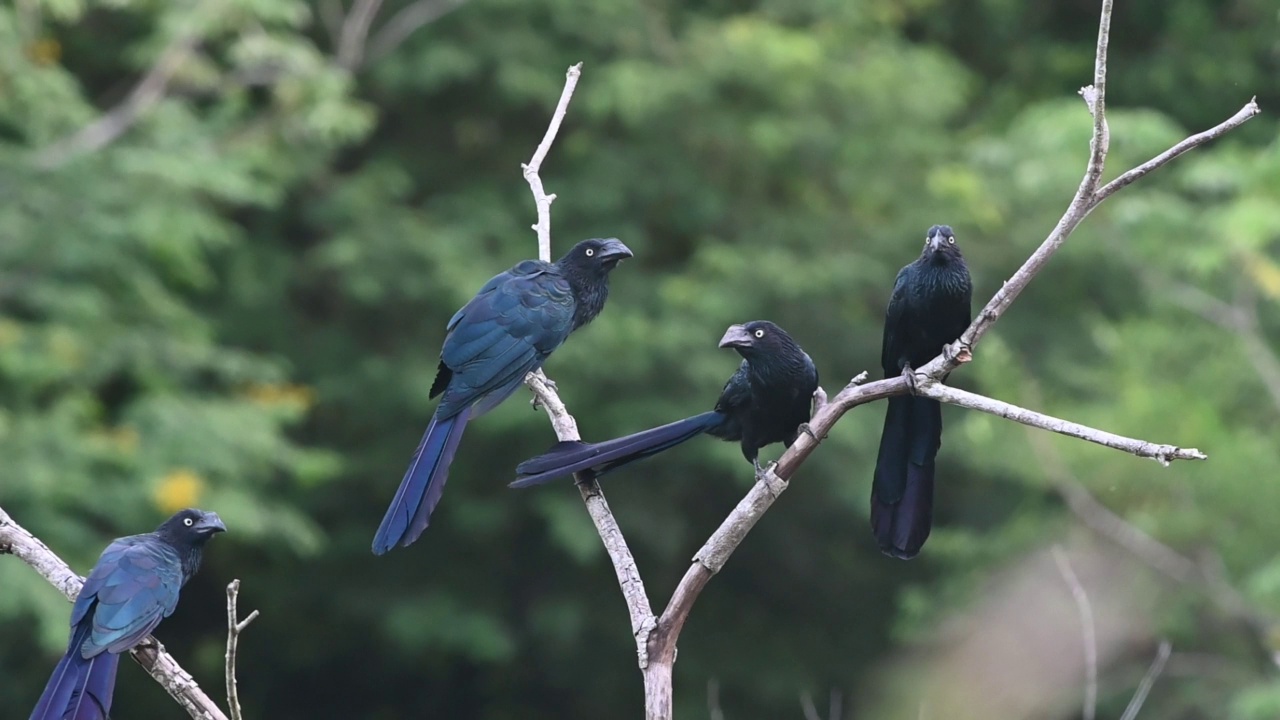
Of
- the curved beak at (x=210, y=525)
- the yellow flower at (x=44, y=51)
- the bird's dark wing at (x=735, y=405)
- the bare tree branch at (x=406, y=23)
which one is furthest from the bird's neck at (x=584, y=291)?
the bare tree branch at (x=406, y=23)

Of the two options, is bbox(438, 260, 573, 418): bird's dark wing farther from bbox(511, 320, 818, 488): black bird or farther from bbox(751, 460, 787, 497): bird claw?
bbox(751, 460, 787, 497): bird claw

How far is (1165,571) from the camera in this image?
8.56 meters

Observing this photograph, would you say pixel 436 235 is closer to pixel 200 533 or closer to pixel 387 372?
pixel 387 372

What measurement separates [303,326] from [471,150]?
1.91m

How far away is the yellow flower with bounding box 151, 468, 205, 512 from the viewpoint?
827cm

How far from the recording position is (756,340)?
3.58 metres

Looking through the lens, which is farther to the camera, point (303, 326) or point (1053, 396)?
point (303, 326)

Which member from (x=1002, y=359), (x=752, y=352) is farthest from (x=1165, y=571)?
(x=752, y=352)

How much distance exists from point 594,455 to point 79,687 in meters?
1.21

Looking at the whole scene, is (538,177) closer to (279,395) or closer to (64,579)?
(64,579)

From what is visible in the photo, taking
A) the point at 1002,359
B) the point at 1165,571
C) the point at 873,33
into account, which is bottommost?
the point at 1165,571

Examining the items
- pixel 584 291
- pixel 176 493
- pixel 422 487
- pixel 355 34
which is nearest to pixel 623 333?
pixel 355 34

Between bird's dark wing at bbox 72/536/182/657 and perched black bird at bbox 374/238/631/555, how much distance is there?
2.05 feet

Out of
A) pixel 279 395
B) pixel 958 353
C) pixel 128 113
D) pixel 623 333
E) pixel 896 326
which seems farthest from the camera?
pixel 623 333
